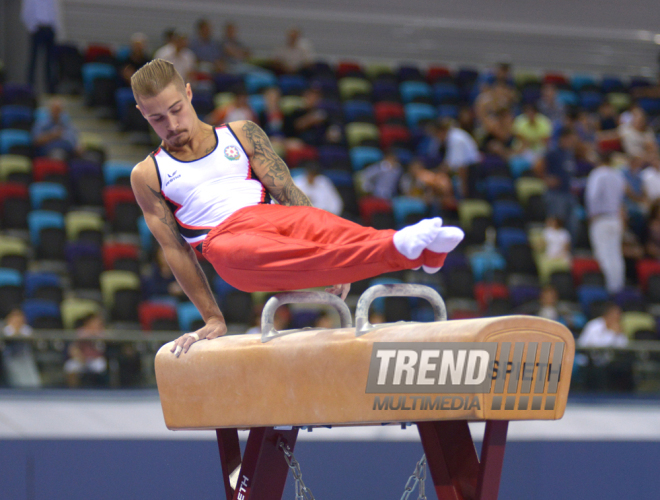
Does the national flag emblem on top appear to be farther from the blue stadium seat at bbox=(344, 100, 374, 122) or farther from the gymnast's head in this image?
the blue stadium seat at bbox=(344, 100, 374, 122)

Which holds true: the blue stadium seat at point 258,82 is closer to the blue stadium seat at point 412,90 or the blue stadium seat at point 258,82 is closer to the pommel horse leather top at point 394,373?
the blue stadium seat at point 412,90

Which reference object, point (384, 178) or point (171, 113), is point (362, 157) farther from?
point (171, 113)

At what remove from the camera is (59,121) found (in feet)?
26.2

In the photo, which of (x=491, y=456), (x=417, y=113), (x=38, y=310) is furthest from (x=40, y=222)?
(x=491, y=456)

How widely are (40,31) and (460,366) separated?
8705 millimetres

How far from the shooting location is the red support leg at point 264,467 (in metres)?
2.51

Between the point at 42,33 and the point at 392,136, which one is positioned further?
the point at 392,136

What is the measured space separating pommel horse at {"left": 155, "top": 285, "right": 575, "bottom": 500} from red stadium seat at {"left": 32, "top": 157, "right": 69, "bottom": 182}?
5794 millimetres

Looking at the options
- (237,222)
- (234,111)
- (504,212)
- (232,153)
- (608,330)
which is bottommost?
(608,330)

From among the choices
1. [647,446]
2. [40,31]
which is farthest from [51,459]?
[40,31]

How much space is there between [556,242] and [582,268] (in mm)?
397

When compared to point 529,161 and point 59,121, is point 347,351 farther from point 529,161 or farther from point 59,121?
point 529,161

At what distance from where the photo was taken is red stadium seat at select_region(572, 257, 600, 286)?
316 inches

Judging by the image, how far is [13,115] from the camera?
838 cm
